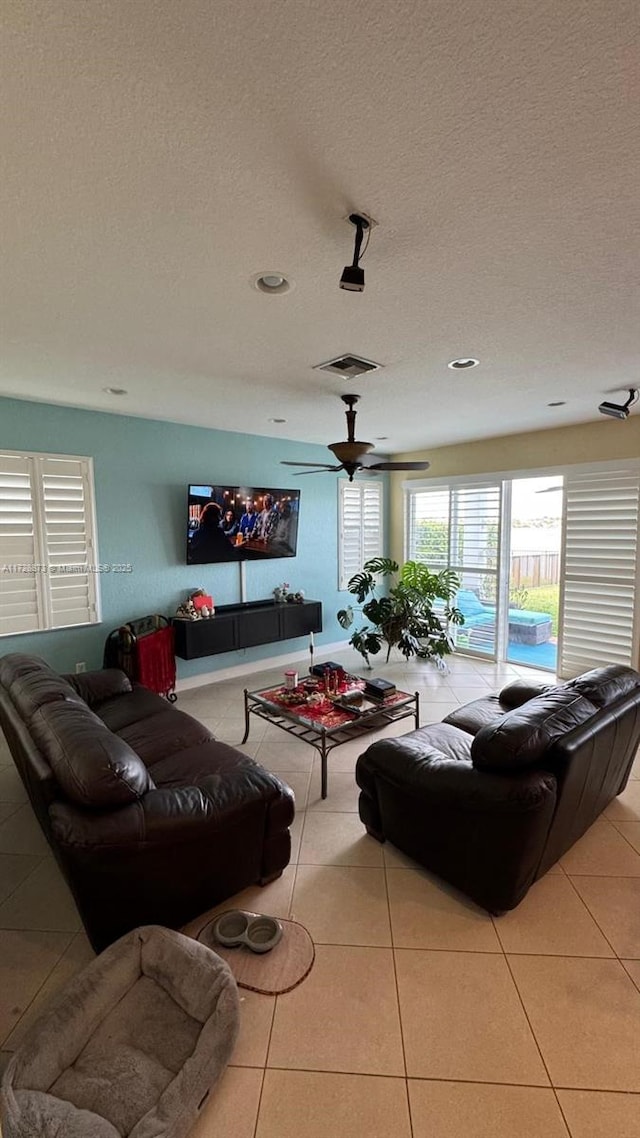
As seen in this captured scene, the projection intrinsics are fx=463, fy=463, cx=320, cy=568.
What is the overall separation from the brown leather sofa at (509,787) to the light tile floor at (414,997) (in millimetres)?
148

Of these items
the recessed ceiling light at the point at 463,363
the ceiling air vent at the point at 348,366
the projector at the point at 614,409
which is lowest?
the projector at the point at 614,409

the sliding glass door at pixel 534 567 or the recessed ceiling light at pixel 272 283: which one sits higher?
the recessed ceiling light at pixel 272 283

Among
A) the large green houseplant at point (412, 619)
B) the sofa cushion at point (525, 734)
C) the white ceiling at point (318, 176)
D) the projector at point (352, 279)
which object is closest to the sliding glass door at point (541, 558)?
the large green houseplant at point (412, 619)

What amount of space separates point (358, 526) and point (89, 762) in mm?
4883

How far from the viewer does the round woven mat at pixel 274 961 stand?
164 centimetres

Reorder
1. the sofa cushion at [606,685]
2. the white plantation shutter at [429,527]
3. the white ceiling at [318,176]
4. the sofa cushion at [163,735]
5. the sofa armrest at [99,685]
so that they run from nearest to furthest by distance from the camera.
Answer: the white ceiling at [318,176] < the sofa cushion at [606,685] < the sofa cushion at [163,735] < the sofa armrest at [99,685] < the white plantation shutter at [429,527]

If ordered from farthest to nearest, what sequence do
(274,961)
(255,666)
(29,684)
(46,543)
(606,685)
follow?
1. (255,666)
2. (46,543)
3. (29,684)
4. (606,685)
5. (274,961)

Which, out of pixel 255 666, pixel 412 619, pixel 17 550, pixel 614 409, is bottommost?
pixel 255 666

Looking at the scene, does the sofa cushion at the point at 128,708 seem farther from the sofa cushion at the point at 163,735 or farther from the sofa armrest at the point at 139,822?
the sofa armrest at the point at 139,822

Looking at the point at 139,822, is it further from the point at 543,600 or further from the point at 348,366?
the point at 543,600

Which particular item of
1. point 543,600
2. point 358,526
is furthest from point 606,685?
point 358,526

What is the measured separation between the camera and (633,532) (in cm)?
421

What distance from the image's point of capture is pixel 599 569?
447 cm

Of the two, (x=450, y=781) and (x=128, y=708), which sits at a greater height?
(x=450, y=781)
